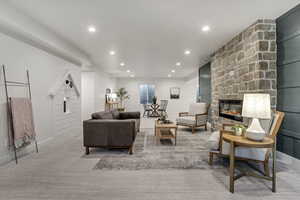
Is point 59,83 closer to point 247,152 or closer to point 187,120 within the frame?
point 187,120

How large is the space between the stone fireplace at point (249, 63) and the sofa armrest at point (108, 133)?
8.38ft

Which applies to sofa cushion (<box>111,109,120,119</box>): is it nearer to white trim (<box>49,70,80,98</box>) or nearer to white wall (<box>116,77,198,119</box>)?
white trim (<box>49,70,80,98</box>)

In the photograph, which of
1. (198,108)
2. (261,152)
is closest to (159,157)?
(261,152)

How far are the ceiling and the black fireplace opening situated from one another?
5.15 ft

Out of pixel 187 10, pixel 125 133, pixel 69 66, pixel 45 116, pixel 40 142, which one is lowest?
pixel 40 142

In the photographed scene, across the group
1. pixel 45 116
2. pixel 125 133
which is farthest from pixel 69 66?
pixel 125 133

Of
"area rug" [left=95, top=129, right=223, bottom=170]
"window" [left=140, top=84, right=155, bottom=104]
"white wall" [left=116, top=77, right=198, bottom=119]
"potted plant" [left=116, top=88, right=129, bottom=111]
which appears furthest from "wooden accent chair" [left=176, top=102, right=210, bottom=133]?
"potted plant" [left=116, top=88, right=129, bottom=111]

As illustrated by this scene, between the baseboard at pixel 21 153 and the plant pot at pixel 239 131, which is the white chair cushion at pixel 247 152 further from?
the baseboard at pixel 21 153

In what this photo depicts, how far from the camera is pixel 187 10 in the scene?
8.24 feet

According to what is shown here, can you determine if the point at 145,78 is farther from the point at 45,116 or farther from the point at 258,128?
the point at 258,128

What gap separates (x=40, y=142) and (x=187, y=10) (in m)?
Result: 4.09

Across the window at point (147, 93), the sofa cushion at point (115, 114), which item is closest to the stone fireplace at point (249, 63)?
the sofa cushion at point (115, 114)

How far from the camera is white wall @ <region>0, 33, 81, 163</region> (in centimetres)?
270

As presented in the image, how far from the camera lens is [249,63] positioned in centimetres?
317
